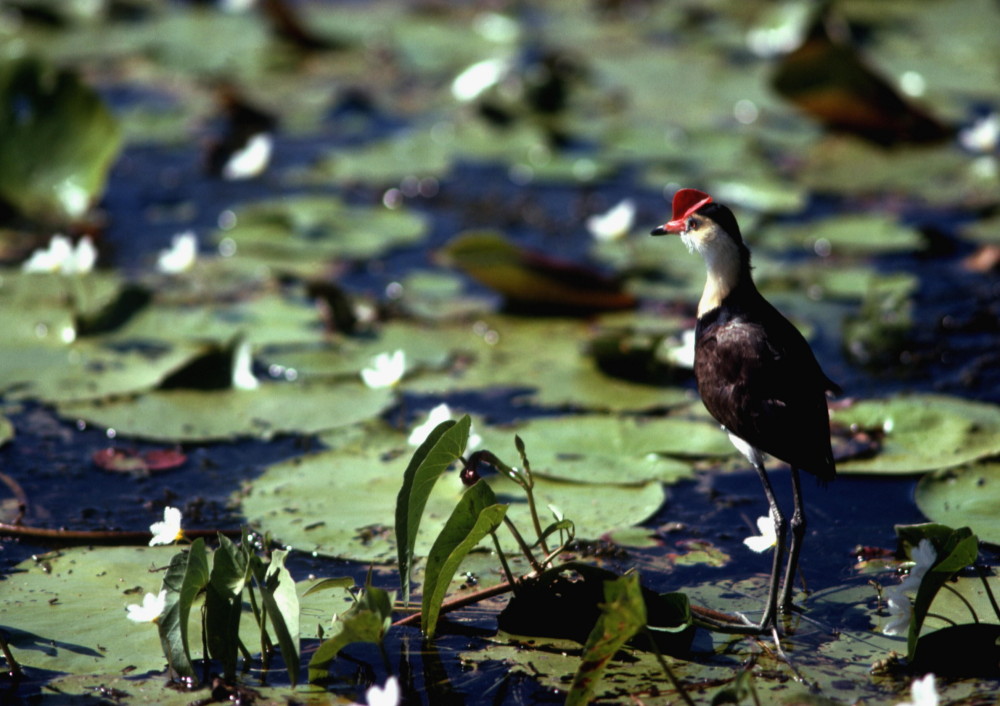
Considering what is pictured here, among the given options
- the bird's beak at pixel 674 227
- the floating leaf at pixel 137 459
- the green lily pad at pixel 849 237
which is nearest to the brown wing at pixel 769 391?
the bird's beak at pixel 674 227

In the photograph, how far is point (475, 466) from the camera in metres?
2.90

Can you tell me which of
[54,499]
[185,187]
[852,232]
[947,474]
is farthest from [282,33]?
[947,474]

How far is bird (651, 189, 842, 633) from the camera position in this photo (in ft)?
9.82

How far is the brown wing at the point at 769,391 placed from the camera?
117 inches

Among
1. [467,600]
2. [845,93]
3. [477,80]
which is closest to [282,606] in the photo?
[467,600]

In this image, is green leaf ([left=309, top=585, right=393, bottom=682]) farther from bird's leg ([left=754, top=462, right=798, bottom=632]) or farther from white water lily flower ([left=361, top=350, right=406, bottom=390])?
white water lily flower ([left=361, top=350, right=406, bottom=390])

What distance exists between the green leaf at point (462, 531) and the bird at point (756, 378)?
664 millimetres

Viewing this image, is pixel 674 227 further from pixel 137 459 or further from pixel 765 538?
pixel 137 459

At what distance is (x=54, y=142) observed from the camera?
566 cm

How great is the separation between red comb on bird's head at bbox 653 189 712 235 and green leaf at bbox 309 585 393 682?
132 centimetres

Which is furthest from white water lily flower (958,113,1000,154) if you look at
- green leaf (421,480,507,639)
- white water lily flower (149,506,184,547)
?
white water lily flower (149,506,184,547)

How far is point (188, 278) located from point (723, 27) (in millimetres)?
5011

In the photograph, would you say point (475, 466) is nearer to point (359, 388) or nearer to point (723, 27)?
point (359, 388)

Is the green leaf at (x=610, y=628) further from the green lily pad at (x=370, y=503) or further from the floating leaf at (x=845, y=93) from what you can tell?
the floating leaf at (x=845, y=93)
